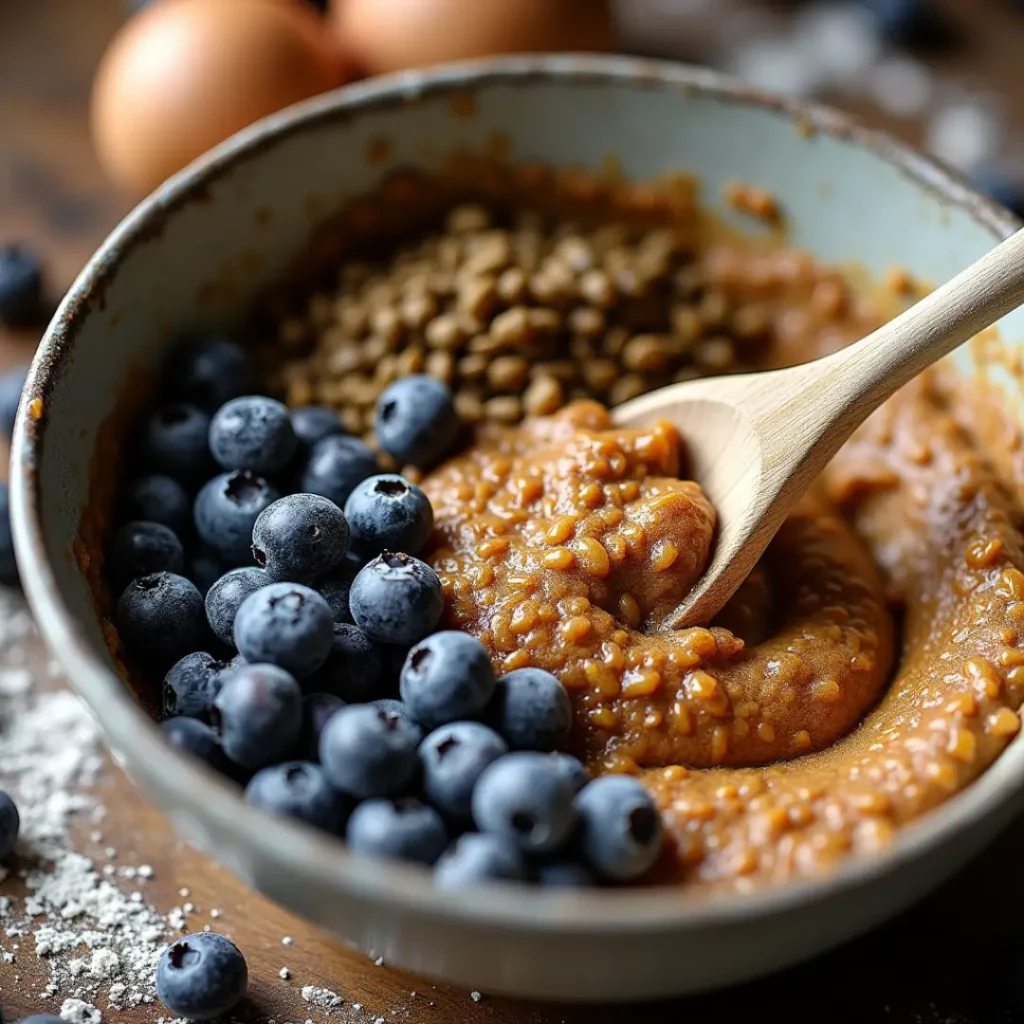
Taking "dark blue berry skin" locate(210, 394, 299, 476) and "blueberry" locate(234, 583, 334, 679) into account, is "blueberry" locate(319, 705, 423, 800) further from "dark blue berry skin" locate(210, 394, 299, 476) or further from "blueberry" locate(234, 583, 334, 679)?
"dark blue berry skin" locate(210, 394, 299, 476)

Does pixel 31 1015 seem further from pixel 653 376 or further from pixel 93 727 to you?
pixel 653 376

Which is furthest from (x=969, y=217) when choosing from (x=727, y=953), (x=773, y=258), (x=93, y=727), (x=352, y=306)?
(x=93, y=727)

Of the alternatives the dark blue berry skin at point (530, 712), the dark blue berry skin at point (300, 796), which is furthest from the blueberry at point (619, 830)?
the dark blue berry skin at point (300, 796)

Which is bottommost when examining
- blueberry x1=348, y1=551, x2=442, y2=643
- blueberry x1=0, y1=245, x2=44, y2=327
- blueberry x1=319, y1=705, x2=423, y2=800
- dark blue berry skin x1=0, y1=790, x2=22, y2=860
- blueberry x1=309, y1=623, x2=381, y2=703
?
dark blue berry skin x1=0, y1=790, x2=22, y2=860

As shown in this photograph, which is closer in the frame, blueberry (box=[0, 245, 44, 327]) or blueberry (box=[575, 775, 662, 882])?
blueberry (box=[575, 775, 662, 882])

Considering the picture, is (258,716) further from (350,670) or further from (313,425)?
(313,425)

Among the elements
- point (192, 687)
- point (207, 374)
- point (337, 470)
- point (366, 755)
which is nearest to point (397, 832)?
point (366, 755)

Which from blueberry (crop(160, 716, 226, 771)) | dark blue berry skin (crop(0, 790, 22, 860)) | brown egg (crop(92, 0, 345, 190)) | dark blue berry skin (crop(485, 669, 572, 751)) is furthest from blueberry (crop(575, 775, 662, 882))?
brown egg (crop(92, 0, 345, 190))
